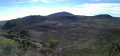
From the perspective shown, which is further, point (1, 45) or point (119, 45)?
point (119, 45)

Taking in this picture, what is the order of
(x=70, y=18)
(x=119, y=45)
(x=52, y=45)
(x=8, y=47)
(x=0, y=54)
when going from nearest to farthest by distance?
1. (x=0, y=54)
2. (x=8, y=47)
3. (x=119, y=45)
4. (x=52, y=45)
5. (x=70, y=18)

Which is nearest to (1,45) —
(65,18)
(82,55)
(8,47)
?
(8,47)

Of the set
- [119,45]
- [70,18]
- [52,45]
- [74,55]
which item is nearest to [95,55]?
[74,55]

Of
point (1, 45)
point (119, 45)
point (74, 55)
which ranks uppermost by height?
point (1, 45)

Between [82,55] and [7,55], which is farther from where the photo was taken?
[82,55]

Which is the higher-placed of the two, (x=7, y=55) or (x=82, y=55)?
(x=7, y=55)

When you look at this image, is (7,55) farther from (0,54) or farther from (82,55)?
(82,55)

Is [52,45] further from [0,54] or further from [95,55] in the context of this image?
[0,54]

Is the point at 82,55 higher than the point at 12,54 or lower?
lower

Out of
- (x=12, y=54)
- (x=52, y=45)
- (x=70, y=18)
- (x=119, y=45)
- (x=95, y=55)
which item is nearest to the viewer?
(x=12, y=54)
